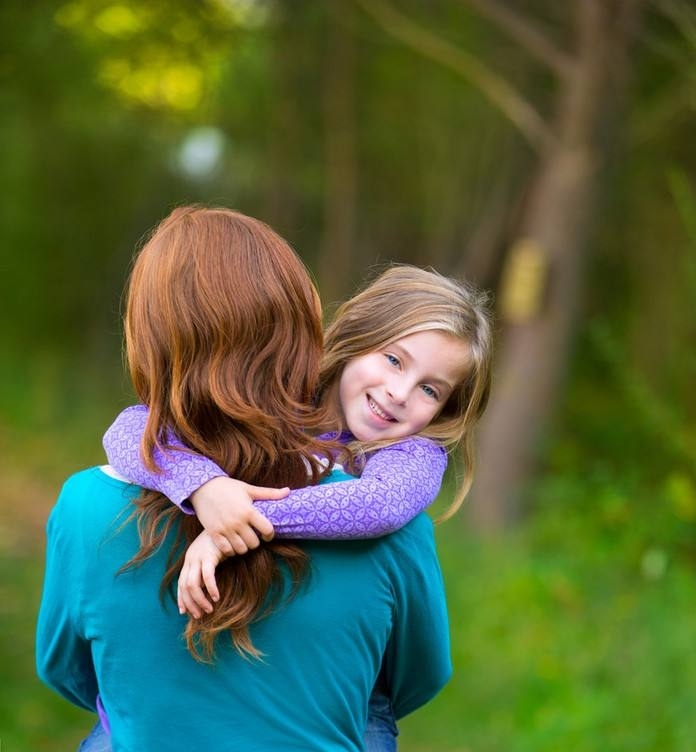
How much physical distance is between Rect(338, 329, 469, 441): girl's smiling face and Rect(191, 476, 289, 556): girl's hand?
0.43 meters

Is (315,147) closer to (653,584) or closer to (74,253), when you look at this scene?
(74,253)

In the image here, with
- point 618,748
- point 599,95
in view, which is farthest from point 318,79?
point 618,748

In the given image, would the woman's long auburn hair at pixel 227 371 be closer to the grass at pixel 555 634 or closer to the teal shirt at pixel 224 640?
the teal shirt at pixel 224 640

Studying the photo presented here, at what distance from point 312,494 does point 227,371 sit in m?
0.23

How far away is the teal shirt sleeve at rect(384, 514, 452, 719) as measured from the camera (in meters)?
1.90

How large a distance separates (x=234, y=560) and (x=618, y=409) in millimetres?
8820

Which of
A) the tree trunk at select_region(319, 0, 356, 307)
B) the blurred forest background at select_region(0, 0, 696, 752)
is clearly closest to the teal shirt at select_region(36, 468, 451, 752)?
the blurred forest background at select_region(0, 0, 696, 752)

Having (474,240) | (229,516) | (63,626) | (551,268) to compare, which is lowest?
(474,240)

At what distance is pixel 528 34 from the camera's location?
707cm

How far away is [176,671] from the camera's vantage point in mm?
1860

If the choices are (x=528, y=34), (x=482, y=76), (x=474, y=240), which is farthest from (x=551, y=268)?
(x=474, y=240)

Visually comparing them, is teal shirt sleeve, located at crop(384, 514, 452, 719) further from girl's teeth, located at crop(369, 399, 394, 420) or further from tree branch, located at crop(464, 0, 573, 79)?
tree branch, located at crop(464, 0, 573, 79)

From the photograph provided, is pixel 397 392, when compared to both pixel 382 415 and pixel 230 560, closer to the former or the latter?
pixel 382 415

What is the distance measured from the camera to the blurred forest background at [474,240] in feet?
17.7
